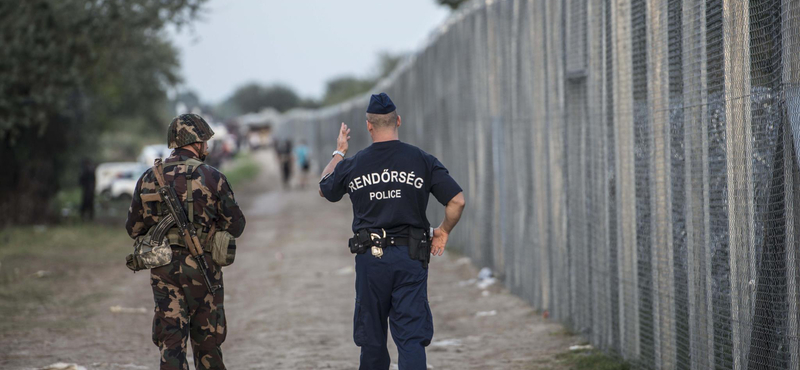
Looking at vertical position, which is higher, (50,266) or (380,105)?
(380,105)

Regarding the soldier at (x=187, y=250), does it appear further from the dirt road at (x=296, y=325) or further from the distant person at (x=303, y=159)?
the distant person at (x=303, y=159)

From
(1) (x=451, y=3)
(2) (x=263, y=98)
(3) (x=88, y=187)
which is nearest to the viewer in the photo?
(3) (x=88, y=187)

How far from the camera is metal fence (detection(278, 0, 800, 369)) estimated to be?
4371mm

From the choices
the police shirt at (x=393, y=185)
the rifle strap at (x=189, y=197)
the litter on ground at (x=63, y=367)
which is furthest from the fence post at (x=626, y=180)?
the litter on ground at (x=63, y=367)

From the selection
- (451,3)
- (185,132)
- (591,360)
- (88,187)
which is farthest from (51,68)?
(451,3)

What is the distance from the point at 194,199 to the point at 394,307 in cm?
129

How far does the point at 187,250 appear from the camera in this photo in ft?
17.2

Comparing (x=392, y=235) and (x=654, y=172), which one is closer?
(x=392, y=235)

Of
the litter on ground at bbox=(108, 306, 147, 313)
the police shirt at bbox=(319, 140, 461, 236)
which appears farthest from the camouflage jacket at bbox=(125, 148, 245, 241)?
the litter on ground at bbox=(108, 306, 147, 313)

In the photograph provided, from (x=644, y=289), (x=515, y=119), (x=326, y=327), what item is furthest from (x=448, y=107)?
(x=644, y=289)

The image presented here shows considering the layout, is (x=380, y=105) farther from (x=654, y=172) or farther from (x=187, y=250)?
(x=654, y=172)

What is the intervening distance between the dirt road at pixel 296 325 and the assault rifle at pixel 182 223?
6.37 feet

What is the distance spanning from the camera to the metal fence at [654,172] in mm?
4371

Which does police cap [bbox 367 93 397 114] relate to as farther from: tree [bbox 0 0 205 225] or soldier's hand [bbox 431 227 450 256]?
tree [bbox 0 0 205 225]
